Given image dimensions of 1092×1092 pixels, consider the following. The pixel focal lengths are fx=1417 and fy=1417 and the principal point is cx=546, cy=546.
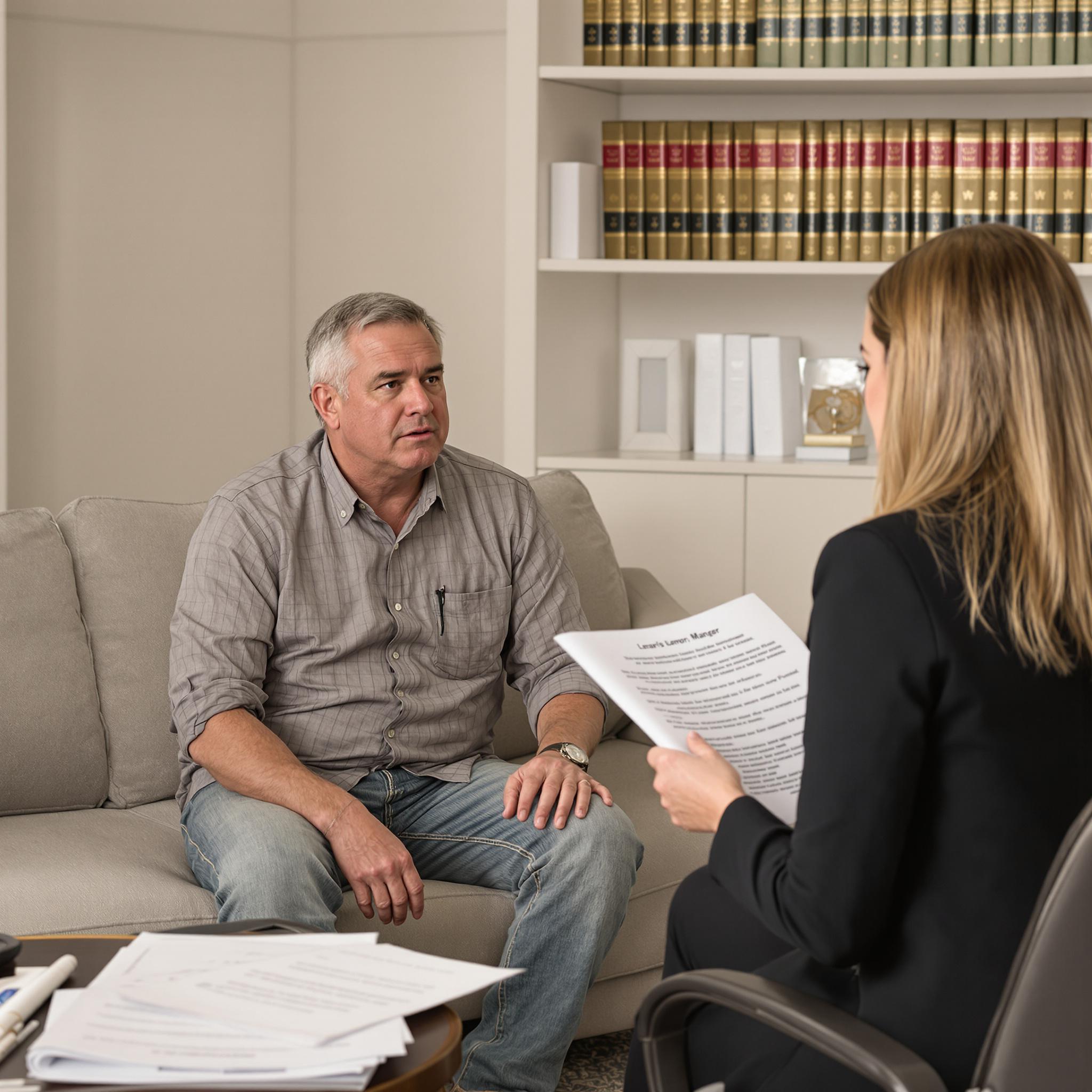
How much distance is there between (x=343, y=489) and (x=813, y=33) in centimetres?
176

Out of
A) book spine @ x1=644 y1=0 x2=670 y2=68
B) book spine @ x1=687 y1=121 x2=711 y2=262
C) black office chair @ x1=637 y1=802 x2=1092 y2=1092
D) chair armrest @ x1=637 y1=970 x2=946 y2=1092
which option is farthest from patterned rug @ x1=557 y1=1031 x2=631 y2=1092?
book spine @ x1=644 y1=0 x2=670 y2=68

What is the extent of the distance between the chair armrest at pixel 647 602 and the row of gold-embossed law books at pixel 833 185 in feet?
2.83

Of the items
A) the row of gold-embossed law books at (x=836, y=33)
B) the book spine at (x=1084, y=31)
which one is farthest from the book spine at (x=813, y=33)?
Answer: the book spine at (x=1084, y=31)

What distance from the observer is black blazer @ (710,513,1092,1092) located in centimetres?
110

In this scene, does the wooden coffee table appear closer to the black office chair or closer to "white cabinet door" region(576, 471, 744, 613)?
the black office chair

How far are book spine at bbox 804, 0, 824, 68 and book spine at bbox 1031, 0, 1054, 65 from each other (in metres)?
0.46

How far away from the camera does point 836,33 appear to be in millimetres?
3227

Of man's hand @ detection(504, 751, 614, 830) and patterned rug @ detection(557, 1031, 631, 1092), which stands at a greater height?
man's hand @ detection(504, 751, 614, 830)

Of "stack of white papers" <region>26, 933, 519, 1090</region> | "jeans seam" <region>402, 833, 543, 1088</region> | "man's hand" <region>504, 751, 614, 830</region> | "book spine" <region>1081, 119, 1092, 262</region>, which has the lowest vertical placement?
"jeans seam" <region>402, 833, 543, 1088</region>

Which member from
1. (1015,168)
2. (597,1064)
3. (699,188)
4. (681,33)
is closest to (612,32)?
(681,33)

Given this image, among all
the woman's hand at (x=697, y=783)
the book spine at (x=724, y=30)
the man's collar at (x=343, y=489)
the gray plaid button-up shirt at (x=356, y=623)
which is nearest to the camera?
the woman's hand at (x=697, y=783)

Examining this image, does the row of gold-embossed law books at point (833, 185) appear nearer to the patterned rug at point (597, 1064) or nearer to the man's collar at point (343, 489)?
the man's collar at point (343, 489)

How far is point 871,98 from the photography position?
11.5 ft

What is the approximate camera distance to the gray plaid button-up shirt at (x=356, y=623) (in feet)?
6.86
